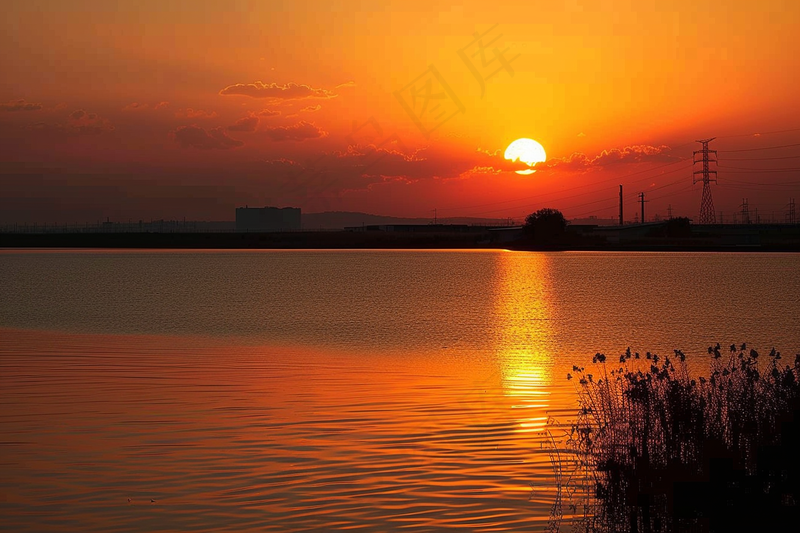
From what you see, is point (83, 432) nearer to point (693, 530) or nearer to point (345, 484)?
point (345, 484)

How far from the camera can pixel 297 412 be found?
757 inches

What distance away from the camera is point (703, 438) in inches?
480

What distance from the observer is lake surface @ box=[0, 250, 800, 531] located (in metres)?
12.0

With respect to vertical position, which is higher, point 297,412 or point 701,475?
point 701,475

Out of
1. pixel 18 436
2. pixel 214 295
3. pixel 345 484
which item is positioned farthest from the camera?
pixel 214 295

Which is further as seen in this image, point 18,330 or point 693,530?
point 18,330

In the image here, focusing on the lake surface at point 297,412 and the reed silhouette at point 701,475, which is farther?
the lake surface at point 297,412

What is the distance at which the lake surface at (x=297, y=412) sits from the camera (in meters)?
12.0

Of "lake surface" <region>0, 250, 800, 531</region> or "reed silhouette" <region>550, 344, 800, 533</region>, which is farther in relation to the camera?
"lake surface" <region>0, 250, 800, 531</region>

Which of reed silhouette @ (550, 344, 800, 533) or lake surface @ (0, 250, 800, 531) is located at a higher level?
reed silhouette @ (550, 344, 800, 533)

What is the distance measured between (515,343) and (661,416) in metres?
24.2

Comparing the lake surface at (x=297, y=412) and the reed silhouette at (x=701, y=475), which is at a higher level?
the reed silhouette at (x=701, y=475)

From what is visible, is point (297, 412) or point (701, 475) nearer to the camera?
point (701, 475)

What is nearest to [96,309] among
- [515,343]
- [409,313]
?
[409,313]
